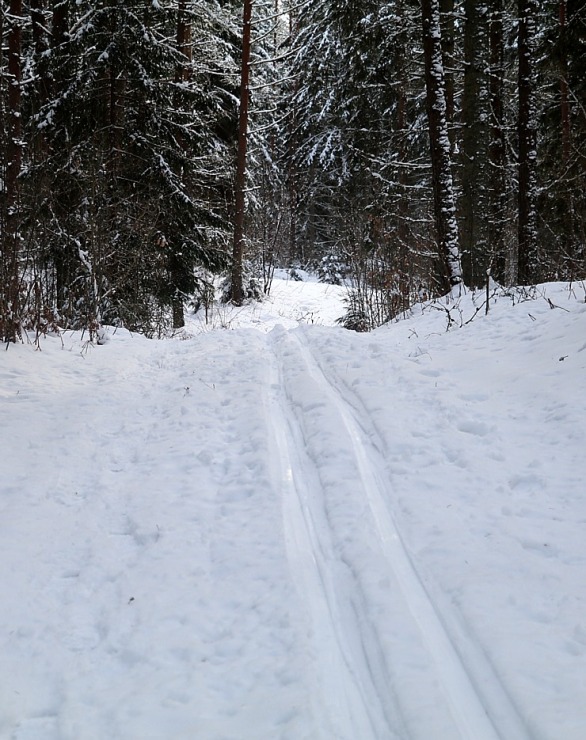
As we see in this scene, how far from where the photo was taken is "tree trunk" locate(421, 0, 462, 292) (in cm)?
991

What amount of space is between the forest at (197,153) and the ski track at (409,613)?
17.4 feet

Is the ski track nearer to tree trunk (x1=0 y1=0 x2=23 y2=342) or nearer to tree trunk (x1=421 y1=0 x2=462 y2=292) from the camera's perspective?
tree trunk (x1=0 y1=0 x2=23 y2=342)

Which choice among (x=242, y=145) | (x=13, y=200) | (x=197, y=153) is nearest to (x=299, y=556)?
(x=13, y=200)

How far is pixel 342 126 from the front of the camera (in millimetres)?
20312

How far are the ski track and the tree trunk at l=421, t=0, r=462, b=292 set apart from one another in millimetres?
7317

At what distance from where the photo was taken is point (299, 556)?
9.98 ft

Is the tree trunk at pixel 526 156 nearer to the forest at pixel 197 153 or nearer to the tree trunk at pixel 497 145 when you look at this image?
the forest at pixel 197 153

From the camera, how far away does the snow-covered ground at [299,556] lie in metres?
2.13

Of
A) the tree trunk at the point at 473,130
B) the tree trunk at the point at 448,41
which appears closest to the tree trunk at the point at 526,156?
the tree trunk at the point at 473,130

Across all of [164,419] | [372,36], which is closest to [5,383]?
[164,419]

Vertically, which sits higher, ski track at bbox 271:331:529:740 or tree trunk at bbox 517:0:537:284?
tree trunk at bbox 517:0:537:284

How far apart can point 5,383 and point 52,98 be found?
820 cm

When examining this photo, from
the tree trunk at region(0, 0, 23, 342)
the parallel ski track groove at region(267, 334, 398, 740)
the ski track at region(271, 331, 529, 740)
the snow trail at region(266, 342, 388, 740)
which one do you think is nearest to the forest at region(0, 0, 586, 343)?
the tree trunk at region(0, 0, 23, 342)

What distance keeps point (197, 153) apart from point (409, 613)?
13.1 m
